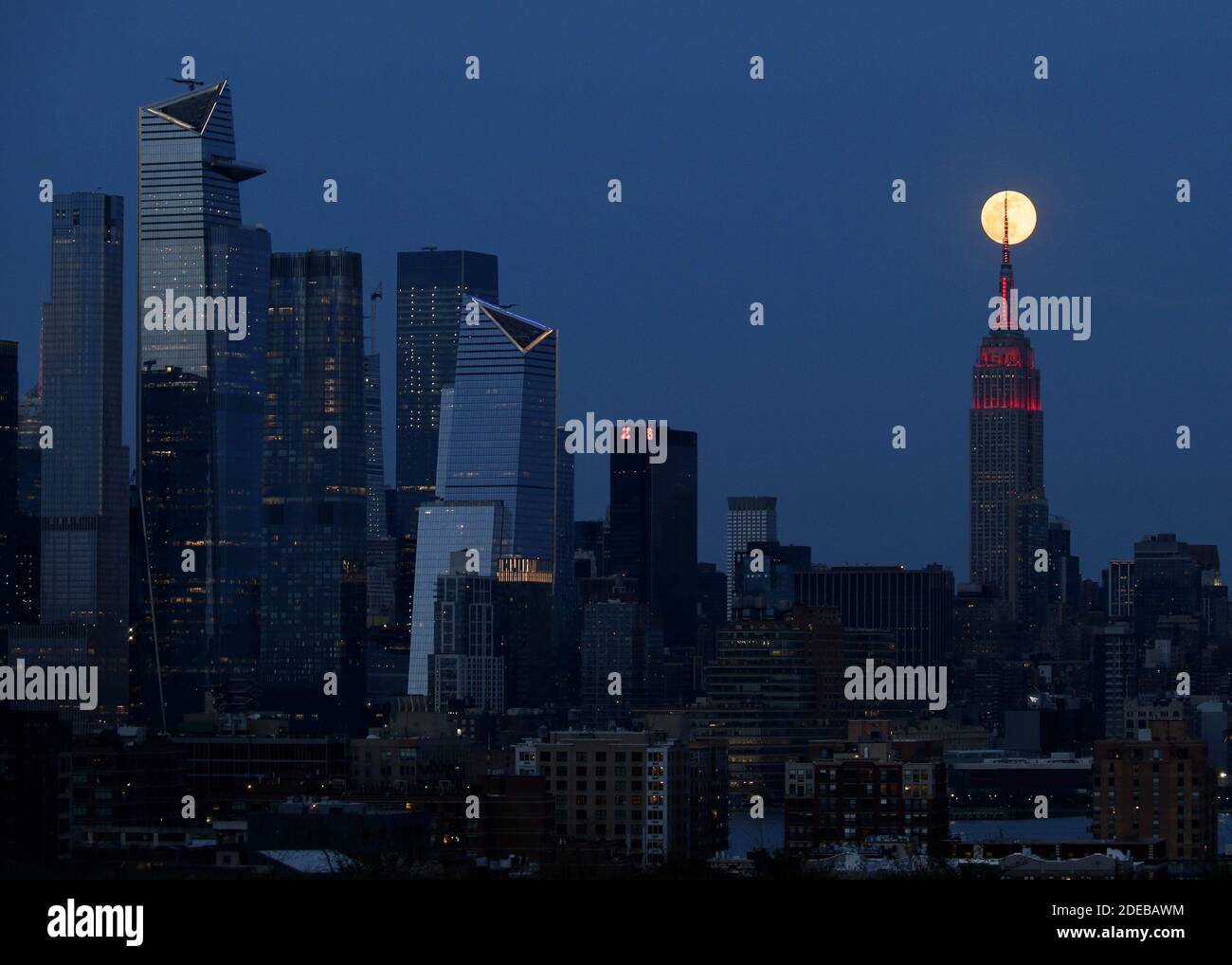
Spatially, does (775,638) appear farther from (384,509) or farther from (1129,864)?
(1129,864)

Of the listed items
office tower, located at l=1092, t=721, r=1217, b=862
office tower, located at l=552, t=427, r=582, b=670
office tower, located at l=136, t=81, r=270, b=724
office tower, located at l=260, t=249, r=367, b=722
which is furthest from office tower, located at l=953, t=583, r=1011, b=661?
office tower, located at l=1092, t=721, r=1217, b=862

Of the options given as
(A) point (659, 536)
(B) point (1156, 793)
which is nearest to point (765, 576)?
(A) point (659, 536)

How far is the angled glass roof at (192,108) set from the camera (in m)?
128

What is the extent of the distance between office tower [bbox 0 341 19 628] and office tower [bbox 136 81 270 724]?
21.3 metres

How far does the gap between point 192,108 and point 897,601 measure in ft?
160

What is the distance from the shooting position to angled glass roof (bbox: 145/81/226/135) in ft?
422

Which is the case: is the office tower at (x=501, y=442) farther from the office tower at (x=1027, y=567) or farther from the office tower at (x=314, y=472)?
the office tower at (x=1027, y=567)

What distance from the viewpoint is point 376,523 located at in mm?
150750

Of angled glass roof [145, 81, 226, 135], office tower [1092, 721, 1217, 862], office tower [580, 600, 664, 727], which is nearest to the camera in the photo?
office tower [1092, 721, 1217, 862]

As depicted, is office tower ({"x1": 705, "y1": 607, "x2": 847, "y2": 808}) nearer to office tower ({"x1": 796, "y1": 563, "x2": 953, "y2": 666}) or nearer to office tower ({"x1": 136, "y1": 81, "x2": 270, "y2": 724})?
office tower ({"x1": 796, "y1": 563, "x2": 953, "y2": 666})

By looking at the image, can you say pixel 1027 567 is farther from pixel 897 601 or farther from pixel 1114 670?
pixel 1114 670

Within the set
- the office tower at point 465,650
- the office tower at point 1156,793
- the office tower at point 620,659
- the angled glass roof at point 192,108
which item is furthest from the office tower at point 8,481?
the office tower at point 1156,793

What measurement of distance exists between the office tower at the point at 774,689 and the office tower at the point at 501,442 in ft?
123
